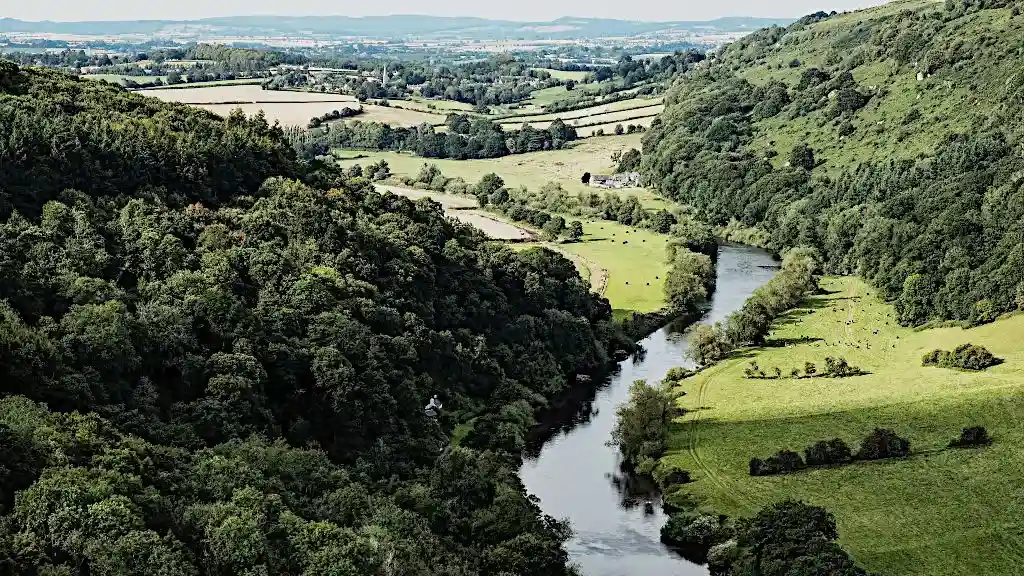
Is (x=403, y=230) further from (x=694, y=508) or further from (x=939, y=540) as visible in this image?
(x=939, y=540)

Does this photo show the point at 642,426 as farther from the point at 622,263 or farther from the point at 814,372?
the point at 622,263

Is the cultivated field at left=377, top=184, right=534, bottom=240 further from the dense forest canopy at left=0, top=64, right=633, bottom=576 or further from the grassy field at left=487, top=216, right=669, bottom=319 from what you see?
the dense forest canopy at left=0, top=64, right=633, bottom=576

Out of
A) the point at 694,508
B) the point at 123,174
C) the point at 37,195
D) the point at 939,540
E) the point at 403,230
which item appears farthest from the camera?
the point at 403,230

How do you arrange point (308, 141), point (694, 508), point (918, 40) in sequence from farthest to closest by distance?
point (308, 141) < point (918, 40) < point (694, 508)

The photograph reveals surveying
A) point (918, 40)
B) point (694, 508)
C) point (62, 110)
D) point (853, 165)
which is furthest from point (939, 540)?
point (918, 40)

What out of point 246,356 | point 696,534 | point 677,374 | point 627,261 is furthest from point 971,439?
point 627,261

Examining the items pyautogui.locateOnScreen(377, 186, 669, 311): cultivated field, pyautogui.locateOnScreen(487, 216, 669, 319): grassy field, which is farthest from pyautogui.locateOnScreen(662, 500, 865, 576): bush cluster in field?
pyautogui.locateOnScreen(377, 186, 669, 311): cultivated field
